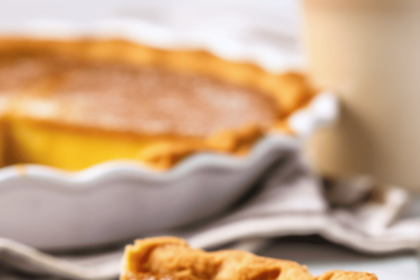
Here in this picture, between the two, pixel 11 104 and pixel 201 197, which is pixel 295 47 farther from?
pixel 201 197

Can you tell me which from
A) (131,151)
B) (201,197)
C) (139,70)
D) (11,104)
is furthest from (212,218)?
(139,70)

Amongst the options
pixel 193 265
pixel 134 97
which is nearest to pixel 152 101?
pixel 134 97

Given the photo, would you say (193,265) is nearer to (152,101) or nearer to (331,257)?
(331,257)

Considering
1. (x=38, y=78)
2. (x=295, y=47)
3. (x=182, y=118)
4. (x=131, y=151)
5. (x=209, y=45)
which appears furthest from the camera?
(x=295, y=47)

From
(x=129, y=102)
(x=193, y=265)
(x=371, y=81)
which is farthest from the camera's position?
(x=129, y=102)

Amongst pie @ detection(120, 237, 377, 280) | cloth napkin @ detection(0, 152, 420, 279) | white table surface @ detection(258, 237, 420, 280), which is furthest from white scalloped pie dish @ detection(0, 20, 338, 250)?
pie @ detection(120, 237, 377, 280)
